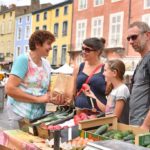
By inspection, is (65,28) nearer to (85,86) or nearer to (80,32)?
(80,32)

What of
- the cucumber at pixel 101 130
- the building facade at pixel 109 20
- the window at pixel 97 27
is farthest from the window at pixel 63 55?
the cucumber at pixel 101 130

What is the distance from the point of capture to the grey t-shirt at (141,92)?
3.35m

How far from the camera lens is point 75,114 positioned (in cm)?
346

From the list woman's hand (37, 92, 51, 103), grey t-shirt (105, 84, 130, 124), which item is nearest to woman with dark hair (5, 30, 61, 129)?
woman's hand (37, 92, 51, 103)

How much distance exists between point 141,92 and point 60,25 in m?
37.0

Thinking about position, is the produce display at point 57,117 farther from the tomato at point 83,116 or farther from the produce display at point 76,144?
the produce display at point 76,144

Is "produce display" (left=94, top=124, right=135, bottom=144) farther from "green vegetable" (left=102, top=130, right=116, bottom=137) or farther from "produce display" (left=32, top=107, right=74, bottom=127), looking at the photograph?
"produce display" (left=32, top=107, right=74, bottom=127)

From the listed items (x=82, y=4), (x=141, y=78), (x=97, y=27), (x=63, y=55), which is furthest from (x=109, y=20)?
(x=141, y=78)

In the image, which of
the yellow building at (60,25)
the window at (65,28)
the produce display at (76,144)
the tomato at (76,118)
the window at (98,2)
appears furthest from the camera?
the window at (65,28)

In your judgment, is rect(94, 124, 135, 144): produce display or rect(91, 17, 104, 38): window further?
rect(91, 17, 104, 38): window

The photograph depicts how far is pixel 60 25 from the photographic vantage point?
131 feet

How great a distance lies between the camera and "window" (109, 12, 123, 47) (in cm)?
3092

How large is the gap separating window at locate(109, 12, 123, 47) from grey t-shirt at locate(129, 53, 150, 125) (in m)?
27.3

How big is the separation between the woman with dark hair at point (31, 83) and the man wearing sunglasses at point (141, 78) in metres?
0.72
